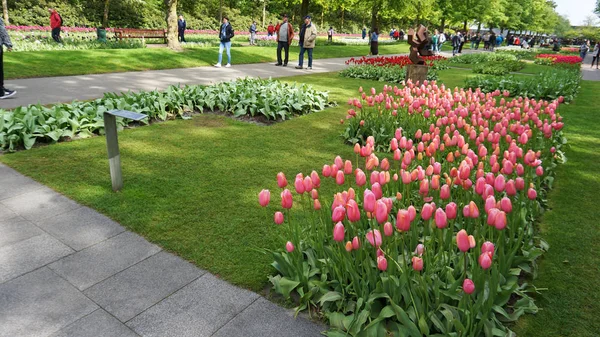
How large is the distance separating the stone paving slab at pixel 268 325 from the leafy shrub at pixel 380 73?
1301 cm

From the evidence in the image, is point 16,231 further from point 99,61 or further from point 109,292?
point 99,61

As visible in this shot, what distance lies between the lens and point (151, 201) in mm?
4453

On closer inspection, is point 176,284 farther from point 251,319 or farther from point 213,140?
point 213,140

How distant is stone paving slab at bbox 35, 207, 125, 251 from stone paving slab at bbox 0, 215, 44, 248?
8 centimetres

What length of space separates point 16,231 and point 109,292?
1.48 meters

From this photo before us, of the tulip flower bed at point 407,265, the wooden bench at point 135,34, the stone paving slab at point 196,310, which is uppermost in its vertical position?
the wooden bench at point 135,34

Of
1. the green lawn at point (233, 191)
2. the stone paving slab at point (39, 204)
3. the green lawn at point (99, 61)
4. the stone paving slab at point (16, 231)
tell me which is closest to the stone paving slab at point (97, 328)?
the green lawn at point (233, 191)

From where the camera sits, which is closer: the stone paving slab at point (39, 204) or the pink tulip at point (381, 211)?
the pink tulip at point (381, 211)

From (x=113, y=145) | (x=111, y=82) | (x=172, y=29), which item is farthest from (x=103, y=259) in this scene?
(x=172, y=29)

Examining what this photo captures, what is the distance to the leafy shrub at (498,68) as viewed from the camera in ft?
60.1

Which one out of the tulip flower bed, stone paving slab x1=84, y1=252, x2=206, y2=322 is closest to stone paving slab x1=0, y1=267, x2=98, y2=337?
stone paving slab x1=84, y1=252, x2=206, y2=322

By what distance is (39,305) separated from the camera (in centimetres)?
279

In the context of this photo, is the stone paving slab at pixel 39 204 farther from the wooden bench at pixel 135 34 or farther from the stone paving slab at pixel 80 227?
the wooden bench at pixel 135 34

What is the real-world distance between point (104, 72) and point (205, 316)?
1251 cm
